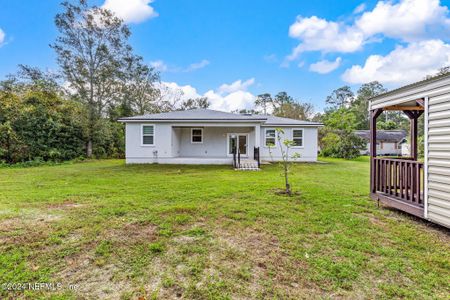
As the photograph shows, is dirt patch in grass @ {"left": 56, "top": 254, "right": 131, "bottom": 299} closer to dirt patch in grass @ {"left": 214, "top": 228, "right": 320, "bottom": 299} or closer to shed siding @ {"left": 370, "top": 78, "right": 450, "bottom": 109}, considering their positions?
dirt patch in grass @ {"left": 214, "top": 228, "right": 320, "bottom": 299}

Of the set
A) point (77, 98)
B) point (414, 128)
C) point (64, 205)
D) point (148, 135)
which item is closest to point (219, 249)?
point (64, 205)

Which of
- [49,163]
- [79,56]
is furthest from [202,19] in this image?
[49,163]

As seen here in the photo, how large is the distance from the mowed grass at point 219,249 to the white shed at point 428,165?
12.4 inches

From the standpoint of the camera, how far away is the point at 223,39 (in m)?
17.3

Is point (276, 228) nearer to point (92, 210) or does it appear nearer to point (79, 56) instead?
point (92, 210)

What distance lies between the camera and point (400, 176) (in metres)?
5.08

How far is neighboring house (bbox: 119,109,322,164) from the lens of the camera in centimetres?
1480

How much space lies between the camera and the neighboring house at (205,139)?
48.5 ft

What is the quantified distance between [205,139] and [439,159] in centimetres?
1411

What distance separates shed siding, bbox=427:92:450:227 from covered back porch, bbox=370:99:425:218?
29cm

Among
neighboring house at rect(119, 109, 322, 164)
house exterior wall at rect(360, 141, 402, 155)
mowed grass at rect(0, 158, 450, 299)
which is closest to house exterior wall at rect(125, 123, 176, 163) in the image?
neighboring house at rect(119, 109, 322, 164)

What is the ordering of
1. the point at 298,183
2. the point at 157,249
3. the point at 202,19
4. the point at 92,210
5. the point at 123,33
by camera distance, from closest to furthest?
the point at 157,249 < the point at 92,210 < the point at 298,183 < the point at 202,19 < the point at 123,33

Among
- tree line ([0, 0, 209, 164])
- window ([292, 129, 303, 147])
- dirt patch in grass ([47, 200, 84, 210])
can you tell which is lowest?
dirt patch in grass ([47, 200, 84, 210])

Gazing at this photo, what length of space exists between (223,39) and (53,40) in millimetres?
12592
